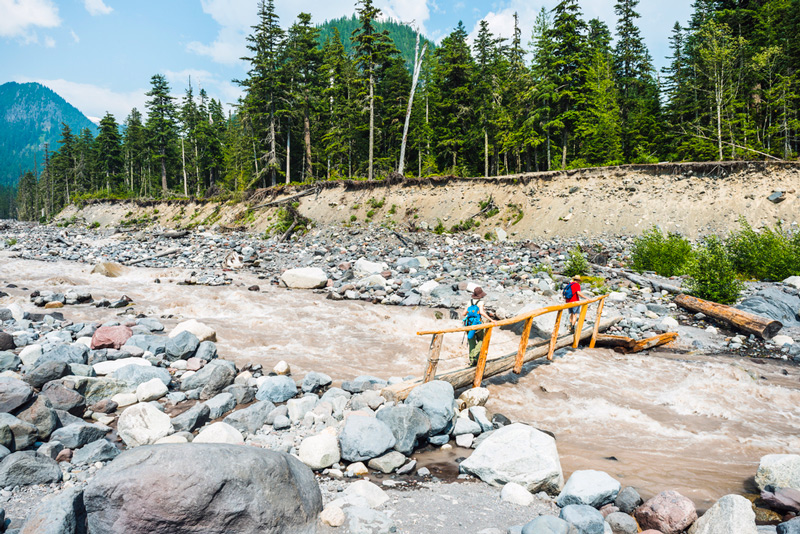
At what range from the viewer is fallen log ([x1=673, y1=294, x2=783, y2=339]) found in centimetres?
983

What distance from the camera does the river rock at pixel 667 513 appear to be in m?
3.65

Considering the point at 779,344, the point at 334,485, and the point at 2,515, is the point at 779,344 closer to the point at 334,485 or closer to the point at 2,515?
the point at 334,485

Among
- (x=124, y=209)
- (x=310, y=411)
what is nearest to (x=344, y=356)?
(x=310, y=411)

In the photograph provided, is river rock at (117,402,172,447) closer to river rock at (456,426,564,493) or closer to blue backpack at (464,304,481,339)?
river rock at (456,426,564,493)

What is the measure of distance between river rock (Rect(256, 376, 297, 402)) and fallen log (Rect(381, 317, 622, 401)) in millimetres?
1656

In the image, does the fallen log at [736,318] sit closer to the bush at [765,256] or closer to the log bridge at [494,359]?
the log bridge at [494,359]

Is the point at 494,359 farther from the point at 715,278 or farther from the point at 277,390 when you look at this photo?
the point at 715,278

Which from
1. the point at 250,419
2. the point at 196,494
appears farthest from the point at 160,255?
the point at 196,494

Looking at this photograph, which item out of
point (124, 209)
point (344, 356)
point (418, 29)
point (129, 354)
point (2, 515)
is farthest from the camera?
point (124, 209)

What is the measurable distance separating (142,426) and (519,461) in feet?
15.8

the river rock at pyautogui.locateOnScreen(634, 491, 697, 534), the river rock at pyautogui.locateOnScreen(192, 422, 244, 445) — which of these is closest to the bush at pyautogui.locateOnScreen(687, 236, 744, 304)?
the river rock at pyautogui.locateOnScreen(634, 491, 697, 534)

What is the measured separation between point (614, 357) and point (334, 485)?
7.74m

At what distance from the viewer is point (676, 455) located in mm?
5305

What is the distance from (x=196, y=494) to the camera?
3053mm
